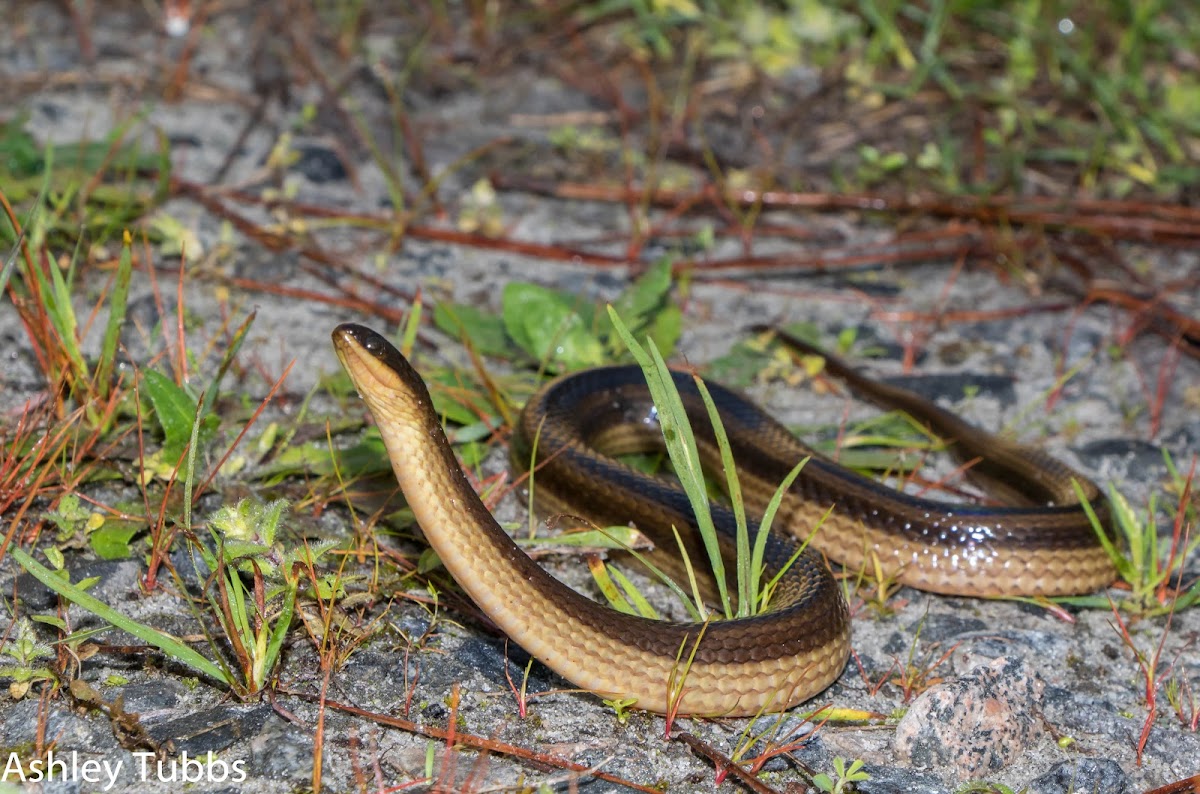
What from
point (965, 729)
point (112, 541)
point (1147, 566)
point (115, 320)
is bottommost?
point (1147, 566)

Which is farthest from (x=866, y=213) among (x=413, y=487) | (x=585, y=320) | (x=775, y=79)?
(x=413, y=487)

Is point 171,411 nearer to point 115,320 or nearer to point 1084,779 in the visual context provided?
point 115,320

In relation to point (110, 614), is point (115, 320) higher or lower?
higher

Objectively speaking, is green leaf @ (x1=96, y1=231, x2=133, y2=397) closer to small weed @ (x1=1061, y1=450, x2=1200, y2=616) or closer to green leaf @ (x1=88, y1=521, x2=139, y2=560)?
green leaf @ (x1=88, y1=521, x2=139, y2=560)

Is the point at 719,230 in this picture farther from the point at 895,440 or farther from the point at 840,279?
the point at 895,440

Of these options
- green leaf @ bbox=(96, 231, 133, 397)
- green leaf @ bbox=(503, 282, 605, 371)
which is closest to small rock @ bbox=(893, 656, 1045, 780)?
green leaf @ bbox=(503, 282, 605, 371)

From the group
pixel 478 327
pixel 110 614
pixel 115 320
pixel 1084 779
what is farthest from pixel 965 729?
pixel 115 320
